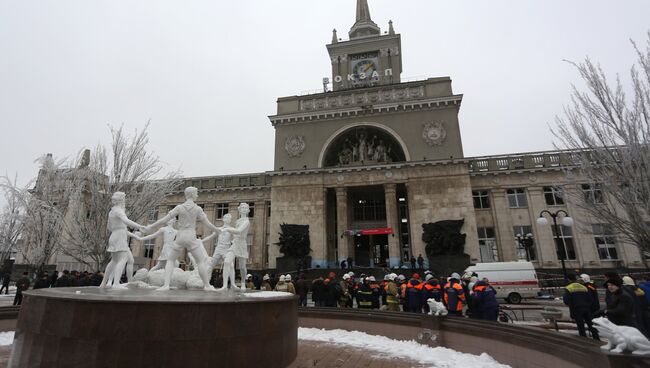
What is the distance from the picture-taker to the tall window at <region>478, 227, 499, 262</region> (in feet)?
102

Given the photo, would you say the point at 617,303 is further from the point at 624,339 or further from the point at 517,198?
the point at 517,198

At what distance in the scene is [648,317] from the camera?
23.3 ft

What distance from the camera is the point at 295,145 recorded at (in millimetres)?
35562

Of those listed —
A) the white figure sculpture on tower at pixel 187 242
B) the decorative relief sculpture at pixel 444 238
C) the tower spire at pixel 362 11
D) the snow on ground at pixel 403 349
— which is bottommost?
the snow on ground at pixel 403 349

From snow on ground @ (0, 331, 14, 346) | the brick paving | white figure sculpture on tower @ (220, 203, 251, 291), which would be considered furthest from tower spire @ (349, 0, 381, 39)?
snow on ground @ (0, 331, 14, 346)

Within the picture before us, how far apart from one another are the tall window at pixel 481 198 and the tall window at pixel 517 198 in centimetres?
187

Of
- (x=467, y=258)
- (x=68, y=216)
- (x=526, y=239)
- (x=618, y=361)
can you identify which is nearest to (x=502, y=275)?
(x=526, y=239)

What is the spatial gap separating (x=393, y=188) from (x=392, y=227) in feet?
12.6

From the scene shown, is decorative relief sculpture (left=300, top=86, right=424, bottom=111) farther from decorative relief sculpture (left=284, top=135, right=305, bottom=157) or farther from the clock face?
the clock face

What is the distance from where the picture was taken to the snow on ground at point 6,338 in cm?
859

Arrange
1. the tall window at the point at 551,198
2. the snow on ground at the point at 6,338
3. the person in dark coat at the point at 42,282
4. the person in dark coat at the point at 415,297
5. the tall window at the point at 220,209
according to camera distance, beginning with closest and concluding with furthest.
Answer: the snow on ground at the point at 6,338 < the person in dark coat at the point at 415,297 < the person in dark coat at the point at 42,282 < the tall window at the point at 551,198 < the tall window at the point at 220,209

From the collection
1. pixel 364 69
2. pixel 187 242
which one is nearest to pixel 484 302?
pixel 187 242

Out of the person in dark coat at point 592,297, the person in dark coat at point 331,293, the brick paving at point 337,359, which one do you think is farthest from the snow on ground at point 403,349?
the person in dark coat at point 592,297

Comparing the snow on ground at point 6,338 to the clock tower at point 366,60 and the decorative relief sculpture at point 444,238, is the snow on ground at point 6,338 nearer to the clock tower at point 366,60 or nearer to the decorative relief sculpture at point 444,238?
the decorative relief sculpture at point 444,238
